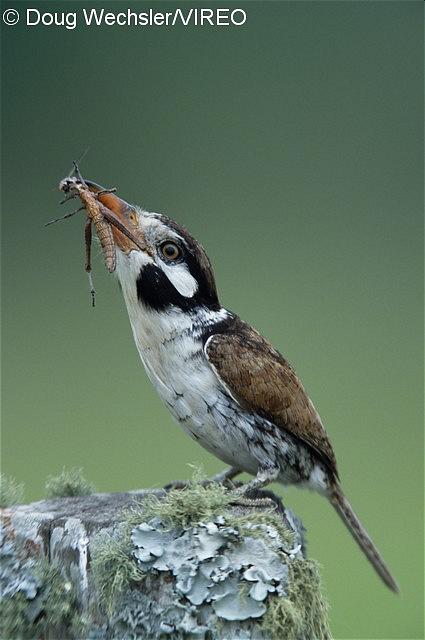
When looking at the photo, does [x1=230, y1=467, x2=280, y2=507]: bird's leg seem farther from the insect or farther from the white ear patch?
the insect

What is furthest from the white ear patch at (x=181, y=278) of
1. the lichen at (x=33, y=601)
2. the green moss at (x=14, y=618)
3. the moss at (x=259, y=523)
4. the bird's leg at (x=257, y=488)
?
the green moss at (x=14, y=618)

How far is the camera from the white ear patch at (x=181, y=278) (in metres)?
3.28

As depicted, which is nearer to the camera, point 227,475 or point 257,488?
point 257,488

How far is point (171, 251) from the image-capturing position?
330 cm

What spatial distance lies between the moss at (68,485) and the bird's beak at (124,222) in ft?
2.76

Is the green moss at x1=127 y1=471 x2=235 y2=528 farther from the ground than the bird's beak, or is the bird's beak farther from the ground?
the bird's beak

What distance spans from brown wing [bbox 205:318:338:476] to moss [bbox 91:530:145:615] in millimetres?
639

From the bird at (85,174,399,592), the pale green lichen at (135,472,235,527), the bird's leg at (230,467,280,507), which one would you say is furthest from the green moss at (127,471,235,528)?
the bird at (85,174,399,592)

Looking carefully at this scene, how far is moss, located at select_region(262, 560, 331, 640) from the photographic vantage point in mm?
2777

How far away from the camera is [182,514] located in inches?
115

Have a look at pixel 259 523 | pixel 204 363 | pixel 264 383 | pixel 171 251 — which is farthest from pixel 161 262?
pixel 259 523

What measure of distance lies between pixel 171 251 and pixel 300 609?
4.07ft

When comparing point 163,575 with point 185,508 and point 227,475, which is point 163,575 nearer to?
point 185,508

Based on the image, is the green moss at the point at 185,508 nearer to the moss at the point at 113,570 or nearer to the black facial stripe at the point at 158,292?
the moss at the point at 113,570
